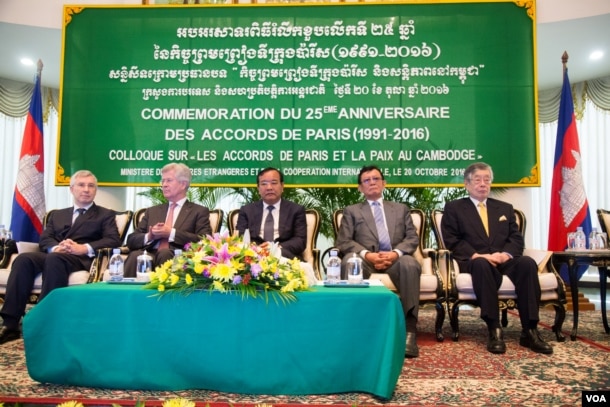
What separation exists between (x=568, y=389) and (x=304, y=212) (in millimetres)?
2230

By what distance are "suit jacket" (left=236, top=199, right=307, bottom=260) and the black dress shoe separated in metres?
1.66

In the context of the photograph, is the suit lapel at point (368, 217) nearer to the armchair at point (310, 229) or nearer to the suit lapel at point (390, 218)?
the suit lapel at point (390, 218)

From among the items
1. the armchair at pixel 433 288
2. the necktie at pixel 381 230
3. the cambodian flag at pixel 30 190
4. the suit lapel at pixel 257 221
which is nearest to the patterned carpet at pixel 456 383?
the armchair at pixel 433 288

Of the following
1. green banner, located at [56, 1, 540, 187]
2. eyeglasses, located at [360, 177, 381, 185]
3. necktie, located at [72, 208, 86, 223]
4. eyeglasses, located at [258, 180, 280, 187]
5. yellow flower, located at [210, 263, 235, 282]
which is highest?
green banner, located at [56, 1, 540, 187]

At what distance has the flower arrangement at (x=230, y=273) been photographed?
6.75 feet

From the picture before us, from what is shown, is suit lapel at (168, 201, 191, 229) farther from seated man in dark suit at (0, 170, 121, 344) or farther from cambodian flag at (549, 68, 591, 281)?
cambodian flag at (549, 68, 591, 281)

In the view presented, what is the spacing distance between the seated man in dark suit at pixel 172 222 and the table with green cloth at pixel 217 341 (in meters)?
1.41

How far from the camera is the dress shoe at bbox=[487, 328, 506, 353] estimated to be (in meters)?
2.98

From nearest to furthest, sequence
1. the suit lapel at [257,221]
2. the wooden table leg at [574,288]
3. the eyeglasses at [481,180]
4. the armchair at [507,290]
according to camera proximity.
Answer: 1. the armchair at [507,290]
2. the wooden table leg at [574,288]
3. the eyeglasses at [481,180]
4. the suit lapel at [257,221]

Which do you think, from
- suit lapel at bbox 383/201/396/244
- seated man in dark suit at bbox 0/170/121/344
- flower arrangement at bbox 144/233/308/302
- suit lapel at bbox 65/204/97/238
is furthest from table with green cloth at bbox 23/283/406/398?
suit lapel at bbox 65/204/97/238

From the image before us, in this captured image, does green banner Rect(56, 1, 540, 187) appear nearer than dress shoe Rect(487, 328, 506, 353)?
No

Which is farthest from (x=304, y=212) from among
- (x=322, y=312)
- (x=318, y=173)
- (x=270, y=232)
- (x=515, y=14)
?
(x=515, y=14)

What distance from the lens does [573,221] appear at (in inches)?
188

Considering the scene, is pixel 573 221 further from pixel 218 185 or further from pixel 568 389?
pixel 218 185
